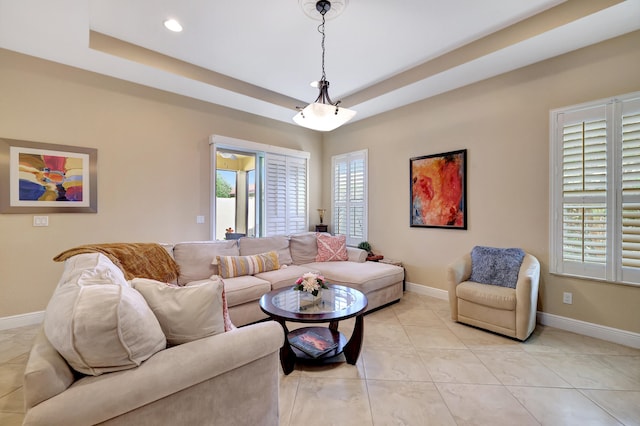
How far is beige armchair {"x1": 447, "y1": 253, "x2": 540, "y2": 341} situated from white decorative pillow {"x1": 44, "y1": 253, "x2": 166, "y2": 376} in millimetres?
2993

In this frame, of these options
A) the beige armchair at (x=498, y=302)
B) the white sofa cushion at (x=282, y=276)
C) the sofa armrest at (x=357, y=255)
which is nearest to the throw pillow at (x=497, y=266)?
the beige armchair at (x=498, y=302)

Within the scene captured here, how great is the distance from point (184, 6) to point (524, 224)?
4.18m

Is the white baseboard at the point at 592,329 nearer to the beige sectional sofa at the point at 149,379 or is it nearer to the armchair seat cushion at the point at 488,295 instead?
the armchair seat cushion at the point at 488,295

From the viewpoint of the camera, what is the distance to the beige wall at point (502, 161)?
8.97 ft

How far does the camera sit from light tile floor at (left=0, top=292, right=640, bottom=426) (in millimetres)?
1760

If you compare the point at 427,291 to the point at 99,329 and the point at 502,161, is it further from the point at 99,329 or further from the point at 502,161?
the point at 99,329

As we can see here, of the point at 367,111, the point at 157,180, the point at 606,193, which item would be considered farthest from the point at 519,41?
the point at 157,180

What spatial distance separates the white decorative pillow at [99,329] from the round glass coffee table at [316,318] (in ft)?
3.67

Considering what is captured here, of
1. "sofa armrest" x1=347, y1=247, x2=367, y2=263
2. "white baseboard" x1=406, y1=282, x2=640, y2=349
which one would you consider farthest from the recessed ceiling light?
"white baseboard" x1=406, y1=282, x2=640, y2=349

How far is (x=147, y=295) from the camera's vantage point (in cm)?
134

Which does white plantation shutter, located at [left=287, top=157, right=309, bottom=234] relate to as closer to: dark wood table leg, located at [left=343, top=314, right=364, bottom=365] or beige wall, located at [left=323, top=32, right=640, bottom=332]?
beige wall, located at [left=323, top=32, right=640, bottom=332]

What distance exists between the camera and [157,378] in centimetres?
106

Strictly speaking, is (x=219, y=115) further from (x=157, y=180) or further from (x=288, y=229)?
(x=288, y=229)

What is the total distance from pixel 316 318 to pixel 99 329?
4.53 feet
